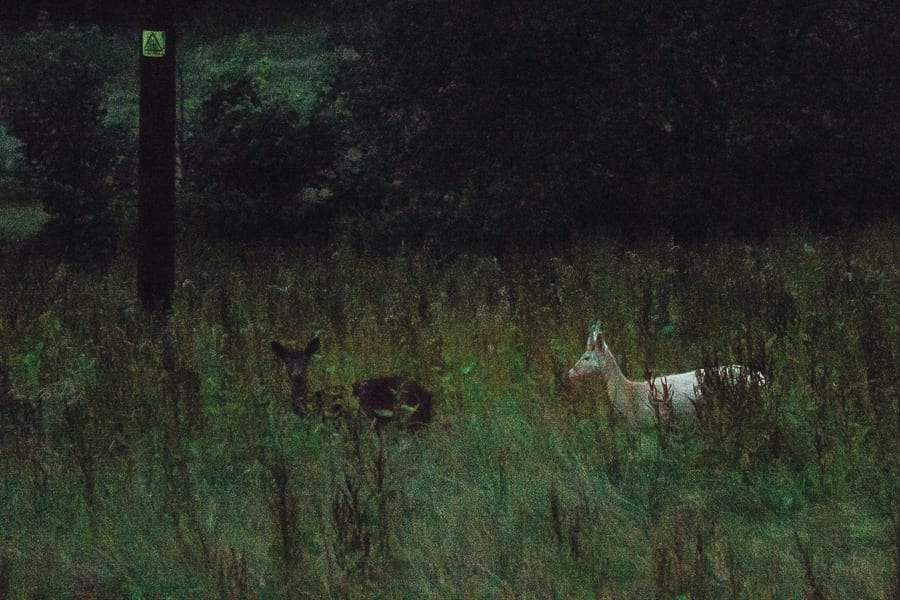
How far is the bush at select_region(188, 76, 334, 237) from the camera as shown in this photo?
1691 cm

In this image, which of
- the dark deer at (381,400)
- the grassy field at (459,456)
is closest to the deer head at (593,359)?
the grassy field at (459,456)

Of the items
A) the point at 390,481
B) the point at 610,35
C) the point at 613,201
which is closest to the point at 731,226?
the point at 613,201

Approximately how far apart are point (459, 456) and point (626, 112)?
9.02 meters

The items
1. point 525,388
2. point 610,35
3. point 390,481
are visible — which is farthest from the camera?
point 610,35

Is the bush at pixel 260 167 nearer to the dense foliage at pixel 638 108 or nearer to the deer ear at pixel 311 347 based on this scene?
the dense foliage at pixel 638 108

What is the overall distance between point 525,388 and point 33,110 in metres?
11.1

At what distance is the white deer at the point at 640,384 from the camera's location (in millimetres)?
6297

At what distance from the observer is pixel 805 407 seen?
6230 millimetres

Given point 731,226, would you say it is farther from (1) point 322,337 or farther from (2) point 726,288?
(1) point 322,337

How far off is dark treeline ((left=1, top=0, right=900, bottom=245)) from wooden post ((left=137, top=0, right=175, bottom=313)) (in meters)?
6.46

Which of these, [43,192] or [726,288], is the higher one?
[43,192]

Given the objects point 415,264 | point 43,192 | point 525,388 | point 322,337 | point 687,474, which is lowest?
point 687,474

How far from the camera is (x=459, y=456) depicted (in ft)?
20.1

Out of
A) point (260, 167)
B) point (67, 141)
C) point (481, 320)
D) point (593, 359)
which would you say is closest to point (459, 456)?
point (593, 359)
